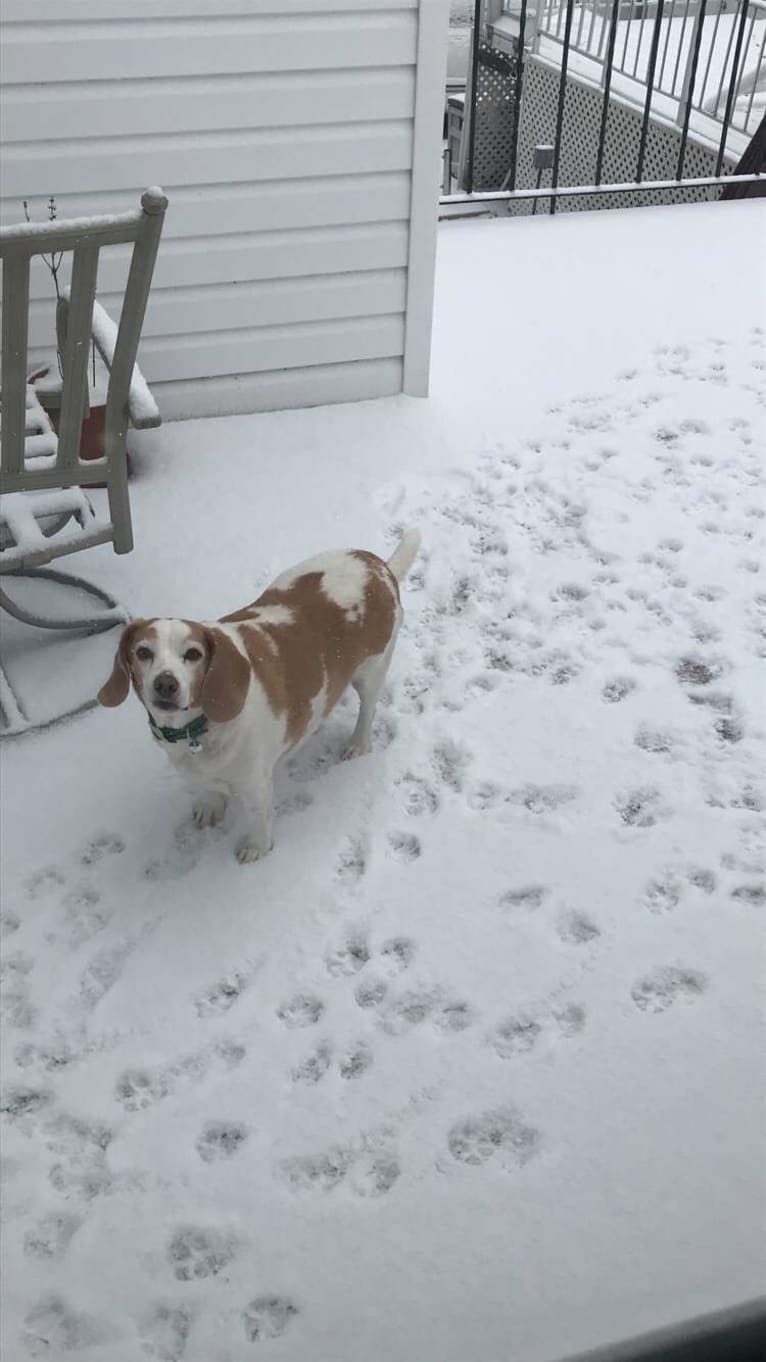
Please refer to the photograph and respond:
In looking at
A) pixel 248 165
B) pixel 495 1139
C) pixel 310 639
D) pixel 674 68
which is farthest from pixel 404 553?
pixel 674 68

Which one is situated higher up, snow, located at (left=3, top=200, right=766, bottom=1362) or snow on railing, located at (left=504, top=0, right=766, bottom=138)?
snow on railing, located at (left=504, top=0, right=766, bottom=138)

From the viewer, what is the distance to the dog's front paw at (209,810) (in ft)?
7.64

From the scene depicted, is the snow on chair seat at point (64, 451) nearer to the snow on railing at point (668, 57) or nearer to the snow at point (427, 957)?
the snow at point (427, 957)

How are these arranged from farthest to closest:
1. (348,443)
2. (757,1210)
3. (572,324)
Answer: (572,324) → (348,443) → (757,1210)

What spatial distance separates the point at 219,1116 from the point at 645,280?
3941 mm

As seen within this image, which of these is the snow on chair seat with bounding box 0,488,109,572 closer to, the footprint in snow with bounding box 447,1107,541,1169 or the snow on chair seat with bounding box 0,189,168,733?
the snow on chair seat with bounding box 0,189,168,733

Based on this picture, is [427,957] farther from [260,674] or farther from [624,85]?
[624,85]

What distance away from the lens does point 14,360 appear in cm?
217

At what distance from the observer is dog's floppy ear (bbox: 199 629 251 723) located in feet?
6.24

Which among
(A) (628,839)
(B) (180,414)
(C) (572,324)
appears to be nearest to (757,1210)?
(A) (628,839)

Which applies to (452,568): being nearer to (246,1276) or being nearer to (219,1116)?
(219,1116)

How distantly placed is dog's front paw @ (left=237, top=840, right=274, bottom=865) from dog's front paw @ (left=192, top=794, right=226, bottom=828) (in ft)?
0.39

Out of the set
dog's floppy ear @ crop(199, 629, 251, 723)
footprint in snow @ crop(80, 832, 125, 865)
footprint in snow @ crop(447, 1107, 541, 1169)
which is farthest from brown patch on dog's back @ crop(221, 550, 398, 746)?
footprint in snow @ crop(447, 1107, 541, 1169)

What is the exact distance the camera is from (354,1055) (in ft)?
6.31
